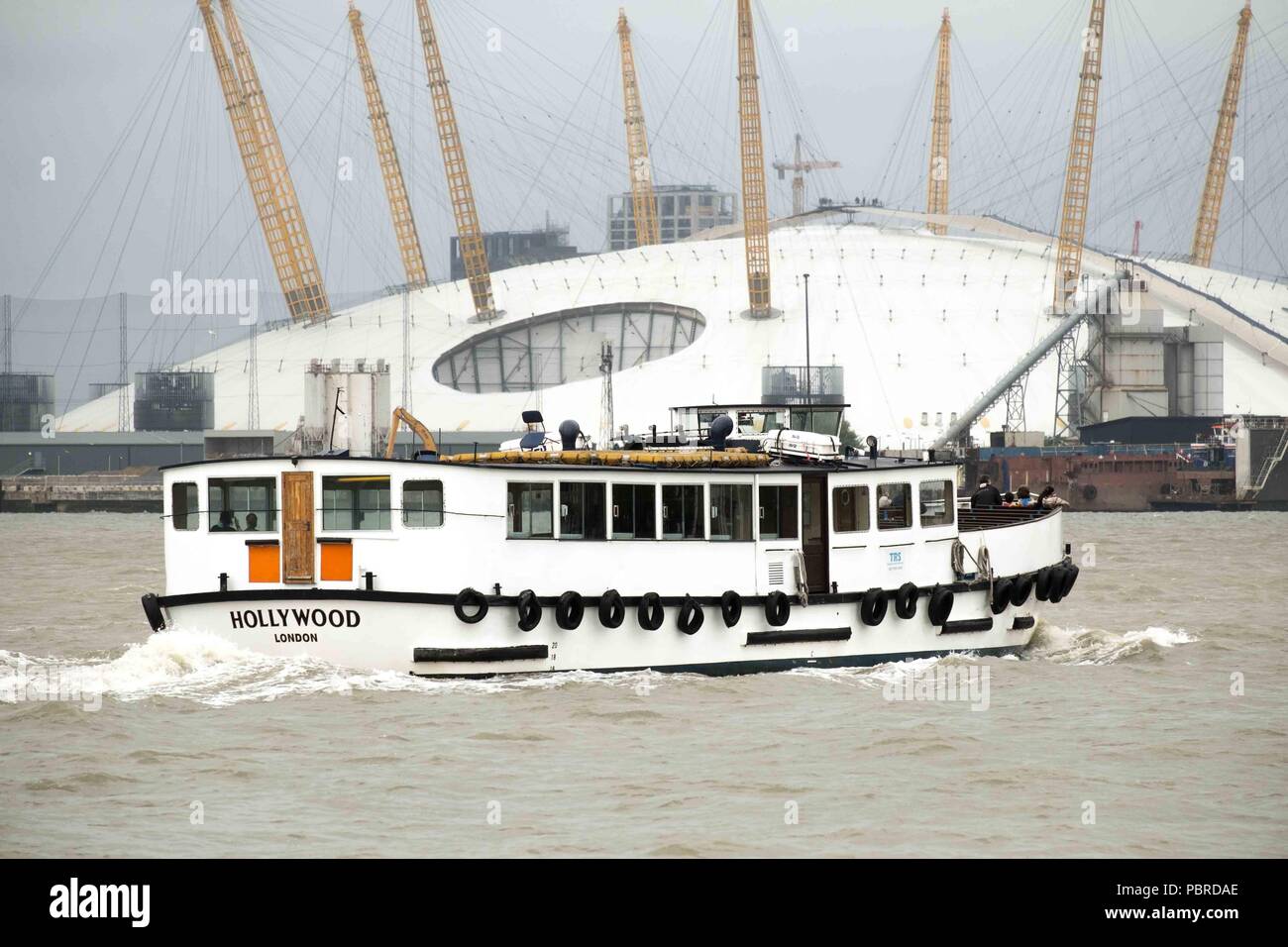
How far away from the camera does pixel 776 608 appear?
95.7ft

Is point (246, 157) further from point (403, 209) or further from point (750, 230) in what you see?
point (750, 230)

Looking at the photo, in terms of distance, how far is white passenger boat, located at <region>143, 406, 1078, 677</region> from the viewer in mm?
26781

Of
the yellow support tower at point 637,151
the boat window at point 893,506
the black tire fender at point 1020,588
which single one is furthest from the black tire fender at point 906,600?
the yellow support tower at point 637,151

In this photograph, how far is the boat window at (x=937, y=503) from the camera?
31656 millimetres

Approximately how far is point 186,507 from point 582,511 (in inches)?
238

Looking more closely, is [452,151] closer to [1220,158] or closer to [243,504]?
[1220,158]

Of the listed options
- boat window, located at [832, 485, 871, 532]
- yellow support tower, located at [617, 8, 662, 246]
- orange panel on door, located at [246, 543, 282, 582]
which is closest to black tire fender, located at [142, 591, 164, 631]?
orange panel on door, located at [246, 543, 282, 582]

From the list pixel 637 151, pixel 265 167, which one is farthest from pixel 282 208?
pixel 637 151

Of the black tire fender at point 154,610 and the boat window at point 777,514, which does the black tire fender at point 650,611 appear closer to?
the boat window at point 777,514

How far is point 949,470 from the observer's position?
32125 mm

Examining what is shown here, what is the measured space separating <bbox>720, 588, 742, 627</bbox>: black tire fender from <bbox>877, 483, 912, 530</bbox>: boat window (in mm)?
3368

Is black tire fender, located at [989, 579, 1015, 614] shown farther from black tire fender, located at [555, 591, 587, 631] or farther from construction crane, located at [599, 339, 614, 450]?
black tire fender, located at [555, 591, 587, 631]
